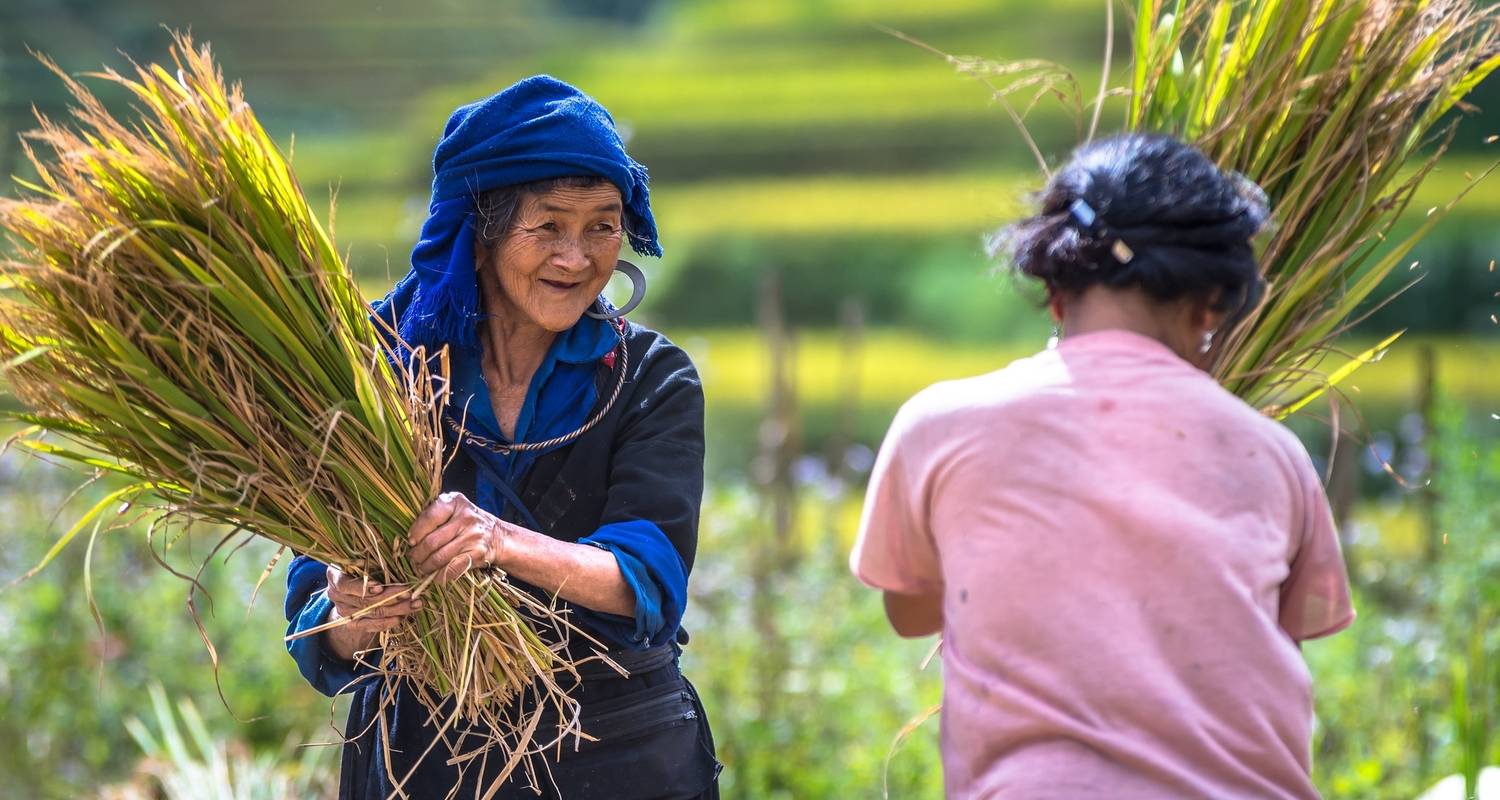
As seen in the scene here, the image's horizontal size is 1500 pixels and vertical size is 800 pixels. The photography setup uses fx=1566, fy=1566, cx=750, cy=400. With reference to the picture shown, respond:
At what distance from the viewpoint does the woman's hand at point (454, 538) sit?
1843 millimetres

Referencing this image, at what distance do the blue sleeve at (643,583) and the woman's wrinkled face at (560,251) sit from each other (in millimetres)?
289

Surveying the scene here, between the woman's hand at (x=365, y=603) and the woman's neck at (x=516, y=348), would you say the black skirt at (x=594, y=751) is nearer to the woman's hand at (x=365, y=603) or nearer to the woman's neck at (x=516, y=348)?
the woman's hand at (x=365, y=603)

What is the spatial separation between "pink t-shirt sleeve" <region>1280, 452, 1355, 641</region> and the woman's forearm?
0.76 metres

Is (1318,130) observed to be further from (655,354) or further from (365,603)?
(365,603)

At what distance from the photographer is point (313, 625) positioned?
1990mm

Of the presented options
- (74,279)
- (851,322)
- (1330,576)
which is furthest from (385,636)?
(851,322)

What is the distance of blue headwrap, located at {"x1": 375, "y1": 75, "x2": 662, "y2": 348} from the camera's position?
6.35 feet

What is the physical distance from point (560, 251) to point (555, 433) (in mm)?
233

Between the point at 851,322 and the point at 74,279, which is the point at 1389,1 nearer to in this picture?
the point at 74,279

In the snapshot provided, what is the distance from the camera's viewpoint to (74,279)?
1769mm

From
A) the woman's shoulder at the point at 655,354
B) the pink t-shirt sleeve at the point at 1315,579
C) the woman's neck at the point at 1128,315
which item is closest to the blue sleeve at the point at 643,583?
the woman's shoulder at the point at 655,354

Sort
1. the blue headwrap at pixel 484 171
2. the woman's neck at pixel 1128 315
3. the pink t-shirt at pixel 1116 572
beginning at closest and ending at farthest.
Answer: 1. the pink t-shirt at pixel 1116 572
2. the woman's neck at pixel 1128 315
3. the blue headwrap at pixel 484 171

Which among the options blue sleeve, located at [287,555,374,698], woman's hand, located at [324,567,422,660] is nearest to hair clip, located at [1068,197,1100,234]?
woman's hand, located at [324,567,422,660]

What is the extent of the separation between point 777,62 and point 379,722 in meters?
11.9
